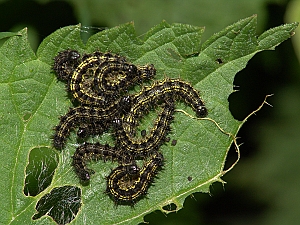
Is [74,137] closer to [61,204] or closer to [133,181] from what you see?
[61,204]

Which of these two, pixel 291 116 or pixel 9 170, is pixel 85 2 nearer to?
pixel 9 170

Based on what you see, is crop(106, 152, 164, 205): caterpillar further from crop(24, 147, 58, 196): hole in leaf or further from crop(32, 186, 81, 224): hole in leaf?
crop(24, 147, 58, 196): hole in leaf

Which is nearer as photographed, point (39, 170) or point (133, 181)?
point (39, 170)

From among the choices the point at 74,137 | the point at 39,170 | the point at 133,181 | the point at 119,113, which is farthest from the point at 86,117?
the point at 133,181

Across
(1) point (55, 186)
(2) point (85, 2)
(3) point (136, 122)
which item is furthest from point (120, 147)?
(2) point (85, 2)

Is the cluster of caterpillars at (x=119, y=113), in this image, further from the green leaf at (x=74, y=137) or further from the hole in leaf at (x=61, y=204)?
the hole in leaf at (x=61, y=204)

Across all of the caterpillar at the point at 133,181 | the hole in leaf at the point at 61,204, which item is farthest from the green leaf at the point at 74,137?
the caterpillar at the point at 133,181
